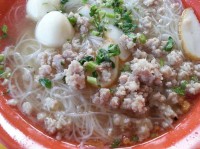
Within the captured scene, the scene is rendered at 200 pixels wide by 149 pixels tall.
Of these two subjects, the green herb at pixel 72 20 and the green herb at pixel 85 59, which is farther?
the green herb at pixel 72 20

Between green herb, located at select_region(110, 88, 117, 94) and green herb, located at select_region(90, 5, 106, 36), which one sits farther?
green herb, located at select_region(90, 5, 106, 36)

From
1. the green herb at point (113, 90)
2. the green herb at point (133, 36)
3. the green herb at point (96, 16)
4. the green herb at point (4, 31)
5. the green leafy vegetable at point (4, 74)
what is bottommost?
the green herb at point (113, 90)

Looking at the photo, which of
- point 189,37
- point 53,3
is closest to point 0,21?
point 53,3

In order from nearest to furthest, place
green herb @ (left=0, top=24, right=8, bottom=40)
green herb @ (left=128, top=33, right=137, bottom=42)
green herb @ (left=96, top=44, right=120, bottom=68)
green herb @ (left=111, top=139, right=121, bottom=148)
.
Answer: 1. green herb @ (left=111, top=139, right=121, bottom=148)
2. green herb @ (left=96, top=44, right=120, bottom=68)
3. green herb @ (left=128, top=33, right=137, bottom=42)
4. green herb @ (left=0, top=24, right=8, bottom=40)

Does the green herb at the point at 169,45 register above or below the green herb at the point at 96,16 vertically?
below

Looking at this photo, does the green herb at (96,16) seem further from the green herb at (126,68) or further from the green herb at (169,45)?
the green herb at (169,45)

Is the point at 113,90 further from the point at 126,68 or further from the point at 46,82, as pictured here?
the point at 46,82

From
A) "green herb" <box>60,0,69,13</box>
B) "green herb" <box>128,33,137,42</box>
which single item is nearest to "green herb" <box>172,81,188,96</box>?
"green herb" <box>128,33,137,42</box>

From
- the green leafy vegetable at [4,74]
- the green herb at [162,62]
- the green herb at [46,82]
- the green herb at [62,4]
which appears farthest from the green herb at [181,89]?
the green leafy vegetable at [4,74]

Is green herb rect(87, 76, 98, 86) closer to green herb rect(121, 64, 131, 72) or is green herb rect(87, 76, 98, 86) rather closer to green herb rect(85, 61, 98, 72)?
green herb rect(85, 61, 98, 72)

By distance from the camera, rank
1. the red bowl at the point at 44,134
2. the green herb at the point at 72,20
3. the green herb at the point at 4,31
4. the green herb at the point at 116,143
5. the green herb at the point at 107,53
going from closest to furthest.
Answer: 1. the red bowl at the point at 44,134
2. the green herb at the point at 116,143
3. the green herb at the point at 107,53
4. the green herb at the point at 72,20
5. the green herb at the point at 4,31

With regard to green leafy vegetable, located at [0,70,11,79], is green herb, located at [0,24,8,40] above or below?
above
